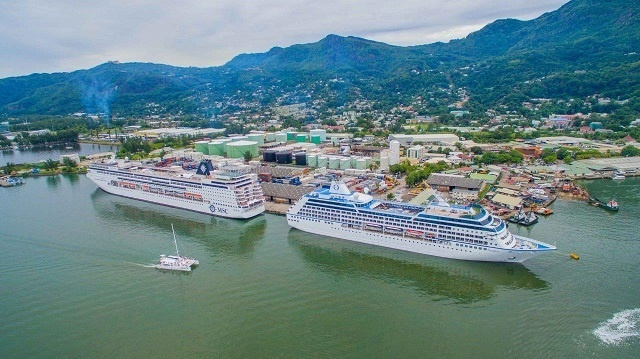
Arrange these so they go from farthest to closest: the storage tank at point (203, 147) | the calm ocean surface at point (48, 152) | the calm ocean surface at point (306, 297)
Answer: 1. the calm ocean surface at point (48, 152)
2. the storage tank at point (203, 147)
3. the calm ocean surface at point (306, 297)

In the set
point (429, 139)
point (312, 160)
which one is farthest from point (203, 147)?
point (429, 139)

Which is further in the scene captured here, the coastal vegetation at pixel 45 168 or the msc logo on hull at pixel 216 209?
the coastal vegetation at pixel 45 168

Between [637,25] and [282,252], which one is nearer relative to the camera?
[282,252]

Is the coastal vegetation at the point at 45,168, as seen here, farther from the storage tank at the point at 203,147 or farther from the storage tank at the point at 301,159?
the storage tank at the point at 301,159

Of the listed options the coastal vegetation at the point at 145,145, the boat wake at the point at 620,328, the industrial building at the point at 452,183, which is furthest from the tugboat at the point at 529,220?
the coastal vegetation at the point at 145,145

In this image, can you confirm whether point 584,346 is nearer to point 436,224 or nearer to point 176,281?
point 436,224

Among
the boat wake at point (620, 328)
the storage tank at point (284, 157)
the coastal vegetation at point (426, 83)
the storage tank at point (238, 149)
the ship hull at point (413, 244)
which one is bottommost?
the boat wake at point (620, 328)

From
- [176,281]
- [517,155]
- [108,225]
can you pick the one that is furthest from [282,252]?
[517,155]
